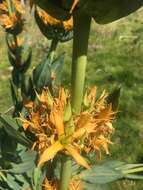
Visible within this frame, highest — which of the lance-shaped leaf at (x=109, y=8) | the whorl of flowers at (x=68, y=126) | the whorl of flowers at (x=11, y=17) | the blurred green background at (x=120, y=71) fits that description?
the lance-shaped leaf at (x=109, y=8)

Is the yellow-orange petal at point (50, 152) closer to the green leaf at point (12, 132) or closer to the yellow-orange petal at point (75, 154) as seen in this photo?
the yellow-orange petal at point (75, 154)

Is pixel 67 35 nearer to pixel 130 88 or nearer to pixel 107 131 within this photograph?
pixel 107 131

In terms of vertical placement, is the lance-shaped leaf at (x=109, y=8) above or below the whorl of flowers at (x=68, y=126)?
above

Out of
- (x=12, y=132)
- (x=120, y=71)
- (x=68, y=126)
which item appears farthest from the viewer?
(x=120, y=71)

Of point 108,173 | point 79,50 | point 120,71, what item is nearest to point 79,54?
point 79,50

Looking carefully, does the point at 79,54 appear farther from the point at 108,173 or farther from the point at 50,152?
the point at 108,173

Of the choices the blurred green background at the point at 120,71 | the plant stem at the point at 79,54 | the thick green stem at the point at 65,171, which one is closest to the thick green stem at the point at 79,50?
the plant stem at the point at 79,54

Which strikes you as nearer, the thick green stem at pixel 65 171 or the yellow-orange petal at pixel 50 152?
the yellow-orange petal at pixel 50 152

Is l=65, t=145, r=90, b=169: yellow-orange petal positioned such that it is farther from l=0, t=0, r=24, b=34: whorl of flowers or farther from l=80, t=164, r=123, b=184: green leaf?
l=0, t=0, r=24, b=34: whorl of flowers
